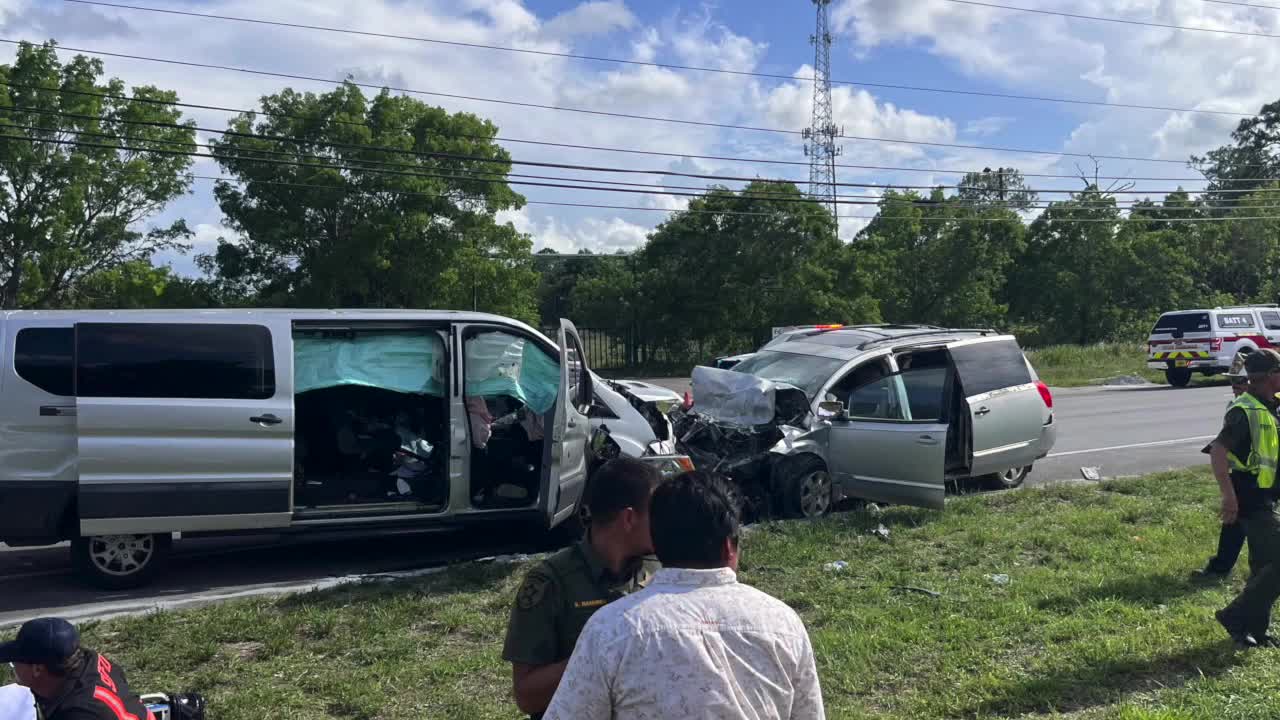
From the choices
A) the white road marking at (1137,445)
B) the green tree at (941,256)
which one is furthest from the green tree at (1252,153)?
the white road marking at (1137,445)

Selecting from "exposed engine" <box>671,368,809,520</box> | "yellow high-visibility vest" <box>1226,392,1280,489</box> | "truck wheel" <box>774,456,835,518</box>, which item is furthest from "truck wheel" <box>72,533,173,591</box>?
"yellow high-visibility vest" <box>1226,392,1280,489</box>

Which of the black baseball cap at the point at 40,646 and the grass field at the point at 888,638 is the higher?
the black baseball cap at the point at 40,646

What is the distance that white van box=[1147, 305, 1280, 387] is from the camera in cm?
2594

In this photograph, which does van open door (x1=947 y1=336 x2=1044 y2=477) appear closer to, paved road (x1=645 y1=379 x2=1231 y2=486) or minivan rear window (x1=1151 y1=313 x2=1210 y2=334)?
paved road (x1=645 y1=379 x2=1231 y2=486)

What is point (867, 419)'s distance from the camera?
933 cm

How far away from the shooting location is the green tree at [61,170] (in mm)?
25938

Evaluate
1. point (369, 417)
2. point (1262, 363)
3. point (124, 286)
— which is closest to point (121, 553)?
point (369, 417)

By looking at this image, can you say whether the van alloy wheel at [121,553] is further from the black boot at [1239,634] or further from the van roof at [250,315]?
the black boot at [1239,634]

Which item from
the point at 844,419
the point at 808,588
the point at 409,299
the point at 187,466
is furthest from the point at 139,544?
the point at 409,299

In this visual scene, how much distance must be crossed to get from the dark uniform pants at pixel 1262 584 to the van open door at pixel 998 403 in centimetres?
447

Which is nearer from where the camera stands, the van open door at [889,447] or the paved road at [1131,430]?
the van open door at [889,447]

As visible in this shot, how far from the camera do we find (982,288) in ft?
143

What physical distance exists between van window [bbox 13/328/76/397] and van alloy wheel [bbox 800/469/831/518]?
20.0 feet

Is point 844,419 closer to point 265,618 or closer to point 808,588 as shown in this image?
point 808,588
